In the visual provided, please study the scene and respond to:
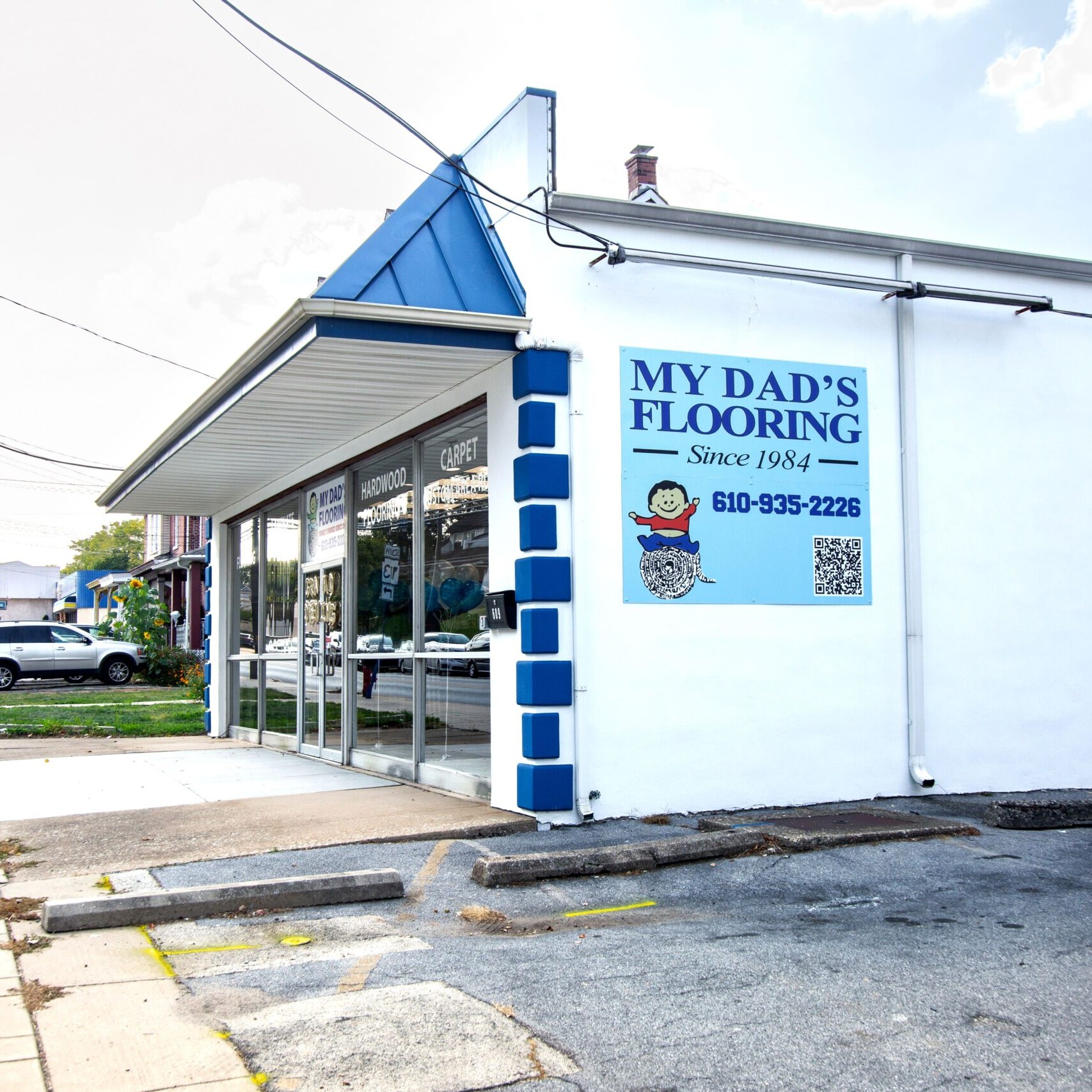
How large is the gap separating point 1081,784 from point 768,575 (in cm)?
363

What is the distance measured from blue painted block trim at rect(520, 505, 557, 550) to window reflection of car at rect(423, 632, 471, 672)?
5.12 feet

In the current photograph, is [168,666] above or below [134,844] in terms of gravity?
above

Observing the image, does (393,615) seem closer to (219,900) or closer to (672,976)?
(219,900)

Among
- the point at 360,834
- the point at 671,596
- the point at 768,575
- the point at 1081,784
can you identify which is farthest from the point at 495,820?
the point at 1081,784

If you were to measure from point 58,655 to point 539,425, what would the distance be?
85.1 ft

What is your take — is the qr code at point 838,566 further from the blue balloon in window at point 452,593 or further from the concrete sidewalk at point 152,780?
the concrete sidewalk at point 152,780

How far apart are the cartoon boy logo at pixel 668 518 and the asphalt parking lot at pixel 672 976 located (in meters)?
2.54

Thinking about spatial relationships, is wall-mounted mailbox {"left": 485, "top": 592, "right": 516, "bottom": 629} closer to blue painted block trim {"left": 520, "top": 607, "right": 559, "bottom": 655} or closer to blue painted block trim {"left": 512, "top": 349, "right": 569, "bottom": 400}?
blue painted block trim {"left": 520, "top": 607, "right": 559, "bottom": 655}

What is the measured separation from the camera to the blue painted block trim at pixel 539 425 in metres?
8.56

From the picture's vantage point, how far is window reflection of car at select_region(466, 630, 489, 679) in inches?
374

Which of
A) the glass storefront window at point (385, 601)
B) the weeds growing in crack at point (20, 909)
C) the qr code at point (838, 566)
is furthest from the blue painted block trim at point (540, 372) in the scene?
the weeds growing in crack at point (20, 909)

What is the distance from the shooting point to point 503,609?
8.81m

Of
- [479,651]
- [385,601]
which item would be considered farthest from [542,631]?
[385,601]

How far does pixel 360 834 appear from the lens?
8086 mm
